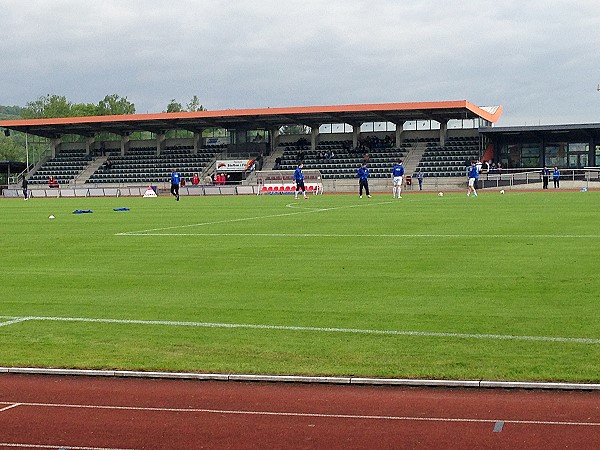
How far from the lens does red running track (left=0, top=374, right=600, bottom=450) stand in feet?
21.1

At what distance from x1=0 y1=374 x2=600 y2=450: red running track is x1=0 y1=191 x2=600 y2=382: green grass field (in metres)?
0.58

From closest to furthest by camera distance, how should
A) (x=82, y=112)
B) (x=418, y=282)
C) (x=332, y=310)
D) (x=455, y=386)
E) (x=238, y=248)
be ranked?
1. (x=455, y=386)
2. (x=332, y=310)
3. (x=418, y=282)
4. (x=238, y=248)
5. (x=82, y=112)

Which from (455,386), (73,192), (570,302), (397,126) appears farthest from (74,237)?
(397,126)

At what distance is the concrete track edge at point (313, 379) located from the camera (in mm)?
7754

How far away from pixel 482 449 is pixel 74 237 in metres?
18.7

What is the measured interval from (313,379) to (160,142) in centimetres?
8523

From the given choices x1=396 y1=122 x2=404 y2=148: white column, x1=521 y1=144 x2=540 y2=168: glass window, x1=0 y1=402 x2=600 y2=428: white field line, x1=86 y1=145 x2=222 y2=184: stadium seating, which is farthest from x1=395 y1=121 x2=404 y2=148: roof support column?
x1=0 y1=402 x2=600 y2=428: white field line

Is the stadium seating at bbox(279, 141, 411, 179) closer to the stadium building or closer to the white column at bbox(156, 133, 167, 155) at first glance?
the stadium building

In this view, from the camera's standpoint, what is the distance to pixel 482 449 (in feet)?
20.3

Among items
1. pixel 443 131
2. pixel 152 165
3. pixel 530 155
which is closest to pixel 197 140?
pixel 152 165

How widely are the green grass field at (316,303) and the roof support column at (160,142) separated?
6831 cm

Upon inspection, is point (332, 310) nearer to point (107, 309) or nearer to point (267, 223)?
point (107, 309)

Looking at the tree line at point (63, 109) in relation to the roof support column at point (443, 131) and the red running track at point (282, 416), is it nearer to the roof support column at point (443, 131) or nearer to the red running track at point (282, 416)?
the roof support column at point (443, 131)

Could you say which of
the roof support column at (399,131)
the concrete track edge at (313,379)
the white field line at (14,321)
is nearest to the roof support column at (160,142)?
the roof support column at (399,131)
